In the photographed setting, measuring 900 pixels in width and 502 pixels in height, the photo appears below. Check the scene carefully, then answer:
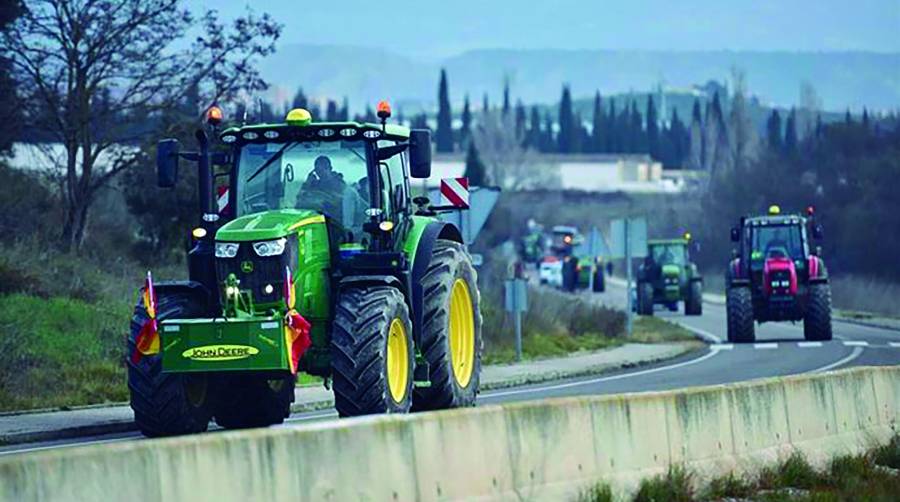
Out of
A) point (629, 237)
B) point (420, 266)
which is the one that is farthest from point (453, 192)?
point (629, 237)

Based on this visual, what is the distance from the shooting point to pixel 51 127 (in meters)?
44.0

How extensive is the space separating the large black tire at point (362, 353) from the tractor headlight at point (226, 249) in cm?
108

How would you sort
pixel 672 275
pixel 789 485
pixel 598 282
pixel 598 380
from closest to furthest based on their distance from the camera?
pixel 789 485 → pixel 598 380 → pixel 672 275 → pixel 598 282

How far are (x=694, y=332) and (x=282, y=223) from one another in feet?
116

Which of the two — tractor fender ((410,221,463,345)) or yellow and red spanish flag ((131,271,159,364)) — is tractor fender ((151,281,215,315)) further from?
tractor fender ((410,221,463,345))

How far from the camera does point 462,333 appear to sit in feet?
69.9

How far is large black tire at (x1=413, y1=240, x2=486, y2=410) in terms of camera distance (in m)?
19.6

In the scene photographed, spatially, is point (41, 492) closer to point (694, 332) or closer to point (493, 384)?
point (493, 384)

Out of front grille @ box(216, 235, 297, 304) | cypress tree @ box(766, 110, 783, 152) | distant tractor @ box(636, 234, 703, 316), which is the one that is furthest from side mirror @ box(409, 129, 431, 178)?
cypress tree @ box(766, 110, 783, 152)

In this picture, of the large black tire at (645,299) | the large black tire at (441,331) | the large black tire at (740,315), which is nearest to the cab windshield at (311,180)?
the large black tire at (441,331)

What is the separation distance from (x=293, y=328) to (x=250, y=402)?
2442 millimetres

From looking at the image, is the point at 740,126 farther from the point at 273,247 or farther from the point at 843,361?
the point at 273,247

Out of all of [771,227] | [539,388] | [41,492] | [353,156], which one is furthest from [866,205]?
[41,492]

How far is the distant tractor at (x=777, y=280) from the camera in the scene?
44.7 meters
